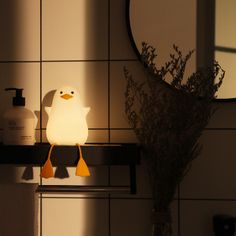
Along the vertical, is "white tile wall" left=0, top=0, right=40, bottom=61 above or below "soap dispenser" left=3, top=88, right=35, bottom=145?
above

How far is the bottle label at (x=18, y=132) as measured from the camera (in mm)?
881

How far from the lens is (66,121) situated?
0.85 metres

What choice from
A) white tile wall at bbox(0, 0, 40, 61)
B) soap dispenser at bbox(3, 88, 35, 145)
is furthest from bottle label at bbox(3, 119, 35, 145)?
white tile wall at bbox(0, 0, 40, 61)

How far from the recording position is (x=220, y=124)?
3.04 feet

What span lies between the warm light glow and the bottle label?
0.06 m

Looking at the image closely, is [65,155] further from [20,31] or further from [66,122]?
[20,31]

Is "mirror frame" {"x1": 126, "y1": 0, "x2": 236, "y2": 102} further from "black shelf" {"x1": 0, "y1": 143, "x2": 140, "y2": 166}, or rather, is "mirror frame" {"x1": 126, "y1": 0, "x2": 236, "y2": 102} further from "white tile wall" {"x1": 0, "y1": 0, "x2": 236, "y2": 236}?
"black shelf" {"x1": 0, "y1": 143, "x2": 140, "y2": 166}


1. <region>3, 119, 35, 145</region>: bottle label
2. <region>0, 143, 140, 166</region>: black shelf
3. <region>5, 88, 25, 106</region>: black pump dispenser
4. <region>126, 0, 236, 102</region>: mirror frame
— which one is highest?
<region>126, 0, 236, 102</region>: mirror frame

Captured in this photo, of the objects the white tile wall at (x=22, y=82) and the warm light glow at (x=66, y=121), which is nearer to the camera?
the warm light glow at (x=66, y=121)

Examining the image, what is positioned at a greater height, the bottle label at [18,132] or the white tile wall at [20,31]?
the white tile wall at [20,31]

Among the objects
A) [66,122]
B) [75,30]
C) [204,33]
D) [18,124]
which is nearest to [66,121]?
[66,122]

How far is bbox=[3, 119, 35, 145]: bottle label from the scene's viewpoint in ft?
2.89

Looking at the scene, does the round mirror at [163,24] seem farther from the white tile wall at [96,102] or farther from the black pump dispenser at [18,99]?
the black pump dispenser at [18,99]

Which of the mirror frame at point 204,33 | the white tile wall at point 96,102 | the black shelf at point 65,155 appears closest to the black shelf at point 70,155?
the black shelf at point 65,155
